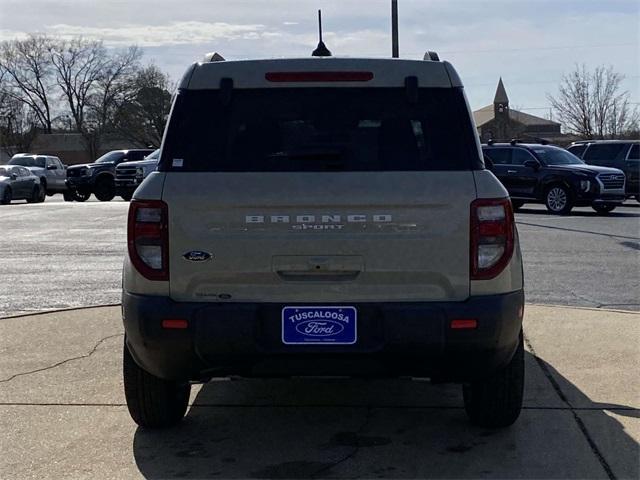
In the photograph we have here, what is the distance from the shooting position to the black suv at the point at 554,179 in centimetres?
2055

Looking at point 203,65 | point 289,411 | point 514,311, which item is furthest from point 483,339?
point 203,65

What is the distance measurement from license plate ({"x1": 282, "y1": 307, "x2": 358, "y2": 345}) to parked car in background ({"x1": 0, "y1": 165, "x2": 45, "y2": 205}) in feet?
84.9

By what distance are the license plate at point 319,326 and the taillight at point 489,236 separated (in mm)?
640

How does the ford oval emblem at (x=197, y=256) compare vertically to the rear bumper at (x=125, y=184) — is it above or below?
above

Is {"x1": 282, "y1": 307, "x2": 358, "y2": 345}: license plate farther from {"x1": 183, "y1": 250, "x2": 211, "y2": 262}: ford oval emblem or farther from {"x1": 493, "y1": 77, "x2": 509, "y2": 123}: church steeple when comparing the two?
{"x1": 493, "y1": 77, "x2": 509, "y2": 123}: church steeple

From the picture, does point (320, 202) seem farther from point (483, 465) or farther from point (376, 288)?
point (483, 465)

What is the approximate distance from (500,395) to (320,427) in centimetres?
106

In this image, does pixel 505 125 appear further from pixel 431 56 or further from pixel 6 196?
pixel 431 56

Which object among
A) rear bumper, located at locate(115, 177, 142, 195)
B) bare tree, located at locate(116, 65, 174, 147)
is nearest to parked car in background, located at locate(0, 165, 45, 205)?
rear bumper, located at locate(115, 177, 142, 195)

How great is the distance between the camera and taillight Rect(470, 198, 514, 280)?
4156 millimetres

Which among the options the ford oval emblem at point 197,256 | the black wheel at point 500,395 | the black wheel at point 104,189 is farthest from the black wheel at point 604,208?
the ford oval emblem at point 197,256

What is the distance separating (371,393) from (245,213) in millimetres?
2109

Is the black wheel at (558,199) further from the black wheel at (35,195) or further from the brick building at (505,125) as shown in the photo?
the brick building at (505,125)

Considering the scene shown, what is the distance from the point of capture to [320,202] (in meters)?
4.14
